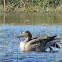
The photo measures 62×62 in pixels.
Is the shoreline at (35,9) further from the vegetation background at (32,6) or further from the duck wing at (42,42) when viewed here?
the duck wing at (42,42)

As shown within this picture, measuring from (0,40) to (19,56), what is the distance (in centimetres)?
311

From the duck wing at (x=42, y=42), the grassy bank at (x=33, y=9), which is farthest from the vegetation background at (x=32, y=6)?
the duck wing at (x=42, y=42)

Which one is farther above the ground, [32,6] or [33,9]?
[32,6]

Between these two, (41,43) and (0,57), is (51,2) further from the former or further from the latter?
(0,57)

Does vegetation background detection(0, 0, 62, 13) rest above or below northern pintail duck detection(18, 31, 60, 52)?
above

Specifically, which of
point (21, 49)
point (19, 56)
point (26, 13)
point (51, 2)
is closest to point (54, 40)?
point (21, 49)

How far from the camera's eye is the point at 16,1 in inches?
1027

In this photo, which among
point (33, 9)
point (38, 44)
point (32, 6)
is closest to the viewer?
point (38, 44)

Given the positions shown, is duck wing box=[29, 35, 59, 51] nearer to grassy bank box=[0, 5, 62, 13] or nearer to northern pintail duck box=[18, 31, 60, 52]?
northern pintail duck box=[18, 31, 60, 52]

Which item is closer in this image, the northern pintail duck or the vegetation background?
the northern pintail duck

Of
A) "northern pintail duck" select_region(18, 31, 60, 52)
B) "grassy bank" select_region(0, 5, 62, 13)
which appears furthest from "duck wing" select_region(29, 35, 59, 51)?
"grassy bank" select_region(0, 5, 62, 13)

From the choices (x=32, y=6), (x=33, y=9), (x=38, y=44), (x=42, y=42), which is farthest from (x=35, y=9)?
(x=38, y=44)

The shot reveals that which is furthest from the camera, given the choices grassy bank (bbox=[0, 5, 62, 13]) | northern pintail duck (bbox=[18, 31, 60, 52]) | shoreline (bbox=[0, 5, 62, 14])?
grassy bank (bbox=[0, 5, 62, 13])

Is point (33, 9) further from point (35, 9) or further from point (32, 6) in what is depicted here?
point (32, 6)
